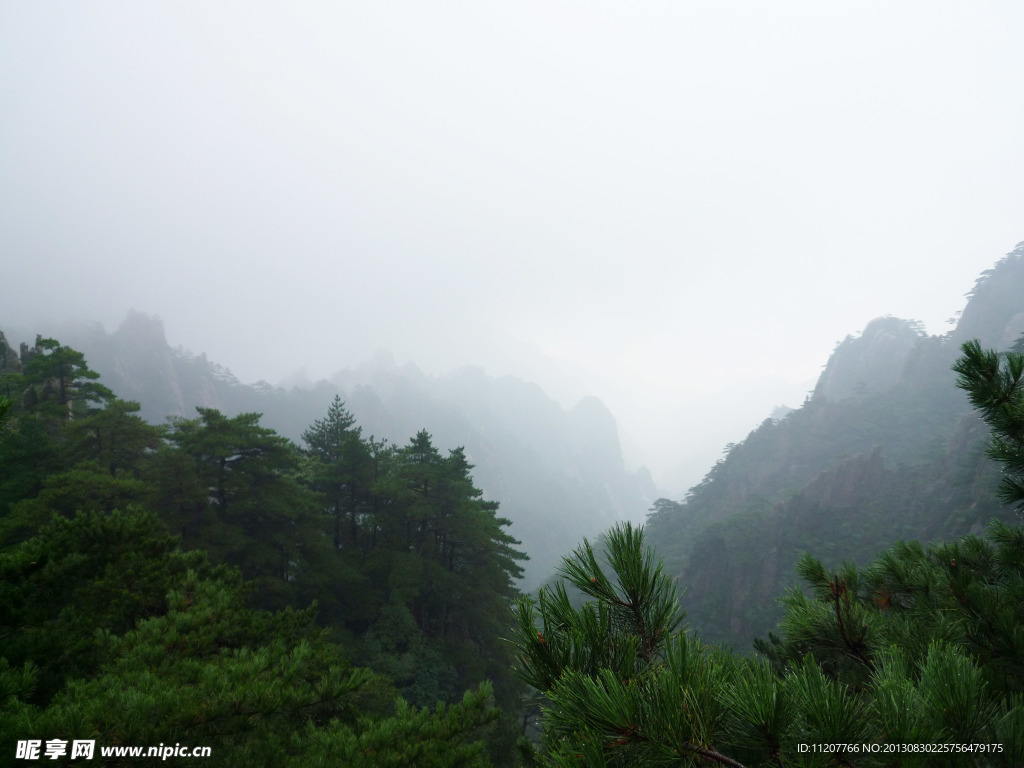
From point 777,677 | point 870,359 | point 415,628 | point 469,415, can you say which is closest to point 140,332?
point 469,415

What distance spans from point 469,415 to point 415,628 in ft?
319

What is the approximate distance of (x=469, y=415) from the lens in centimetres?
11175

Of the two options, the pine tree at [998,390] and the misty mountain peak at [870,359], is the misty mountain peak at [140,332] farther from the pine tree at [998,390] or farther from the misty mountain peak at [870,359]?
the misty mountain peak at [870,359]

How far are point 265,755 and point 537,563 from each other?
75960 mm

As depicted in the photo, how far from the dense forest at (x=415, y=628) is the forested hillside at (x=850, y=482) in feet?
41.1

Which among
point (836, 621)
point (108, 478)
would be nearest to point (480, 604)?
point (108, 478)

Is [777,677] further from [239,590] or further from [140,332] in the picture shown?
[140,332]

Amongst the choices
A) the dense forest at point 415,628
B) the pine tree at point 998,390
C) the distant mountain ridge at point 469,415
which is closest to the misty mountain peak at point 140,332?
the distant mountain ridge at point 469,415

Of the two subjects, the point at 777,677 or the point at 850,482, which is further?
the point at 850,482

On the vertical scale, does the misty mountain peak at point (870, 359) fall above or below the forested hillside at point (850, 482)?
above

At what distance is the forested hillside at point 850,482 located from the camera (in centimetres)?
2891

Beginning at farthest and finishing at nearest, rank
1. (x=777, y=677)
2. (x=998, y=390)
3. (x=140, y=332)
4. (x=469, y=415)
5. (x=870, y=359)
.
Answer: (x=469, y=415)
(x=140, y=332)
(x=870, y=359)
(x=998, y=390)
(x=777, y=677)

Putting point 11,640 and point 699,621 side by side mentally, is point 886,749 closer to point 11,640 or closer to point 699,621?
point 11,640

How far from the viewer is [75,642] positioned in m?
4.16
